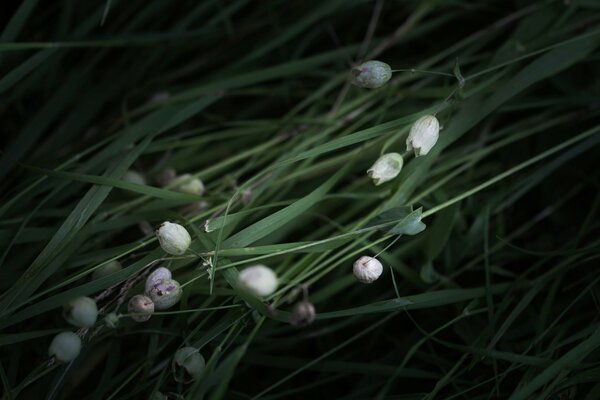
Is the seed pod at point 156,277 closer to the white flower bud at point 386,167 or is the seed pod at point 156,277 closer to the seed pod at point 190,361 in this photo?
the seed pod at point 190,361

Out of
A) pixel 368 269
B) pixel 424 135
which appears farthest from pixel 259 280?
pixel 424 135

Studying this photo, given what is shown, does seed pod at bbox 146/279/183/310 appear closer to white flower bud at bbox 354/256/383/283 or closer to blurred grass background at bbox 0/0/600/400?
blurred grass background at bbox 0/0/600/400

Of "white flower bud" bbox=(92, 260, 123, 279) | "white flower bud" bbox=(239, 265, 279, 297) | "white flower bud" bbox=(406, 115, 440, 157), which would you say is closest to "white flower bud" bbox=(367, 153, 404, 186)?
"white flower bud" bbox=(406, 115, 440, 157)

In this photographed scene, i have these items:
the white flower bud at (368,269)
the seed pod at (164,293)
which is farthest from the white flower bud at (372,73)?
the seed pod at (164,293)

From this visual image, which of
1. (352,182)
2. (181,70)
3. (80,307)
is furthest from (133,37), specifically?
(80,307)

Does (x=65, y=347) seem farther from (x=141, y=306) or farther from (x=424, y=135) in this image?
(x=424, y=135)
